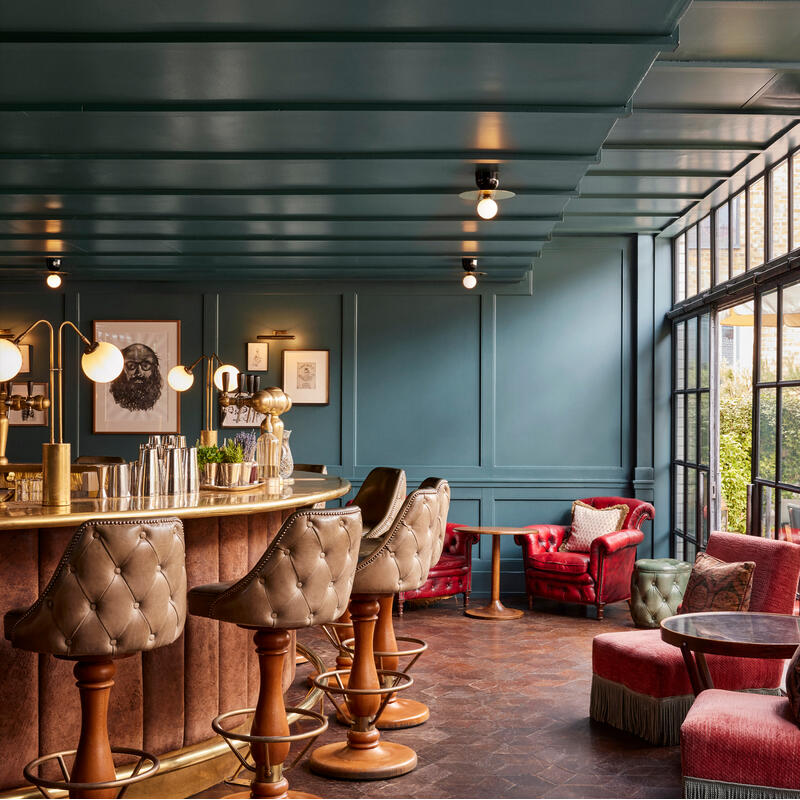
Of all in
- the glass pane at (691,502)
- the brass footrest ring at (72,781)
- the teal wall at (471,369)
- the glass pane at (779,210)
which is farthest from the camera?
the teal wall at (471,369)

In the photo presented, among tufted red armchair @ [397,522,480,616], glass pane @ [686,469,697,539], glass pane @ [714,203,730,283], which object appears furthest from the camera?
glass pane @ [686,469,697,539]

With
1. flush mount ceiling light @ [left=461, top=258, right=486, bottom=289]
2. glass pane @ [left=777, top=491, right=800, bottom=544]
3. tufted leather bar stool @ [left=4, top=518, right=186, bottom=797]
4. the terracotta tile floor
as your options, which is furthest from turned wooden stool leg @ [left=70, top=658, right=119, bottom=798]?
flush mount ceiling light @ [left=461, top=258, right=486, bottom=289]

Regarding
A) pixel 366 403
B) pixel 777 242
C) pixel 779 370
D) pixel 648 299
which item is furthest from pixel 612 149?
pixel 366 403

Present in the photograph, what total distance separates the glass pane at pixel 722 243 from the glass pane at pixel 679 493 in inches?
79.6

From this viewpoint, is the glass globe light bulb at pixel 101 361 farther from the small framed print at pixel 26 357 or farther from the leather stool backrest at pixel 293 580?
the small framed print at pixel 26 357

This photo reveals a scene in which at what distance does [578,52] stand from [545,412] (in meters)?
5.71

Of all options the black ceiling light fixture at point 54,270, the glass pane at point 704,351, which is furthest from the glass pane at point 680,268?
the black ceiling light fixture at point 54,270

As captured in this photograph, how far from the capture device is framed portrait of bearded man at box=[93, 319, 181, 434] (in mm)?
9219

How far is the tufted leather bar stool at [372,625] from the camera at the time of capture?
4113mm

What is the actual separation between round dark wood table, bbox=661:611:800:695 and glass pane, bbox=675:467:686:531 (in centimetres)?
420

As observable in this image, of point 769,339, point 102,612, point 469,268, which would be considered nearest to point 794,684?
point 102,612

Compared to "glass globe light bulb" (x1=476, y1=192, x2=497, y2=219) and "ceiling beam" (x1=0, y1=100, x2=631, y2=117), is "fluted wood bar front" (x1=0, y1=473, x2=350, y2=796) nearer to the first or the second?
"ceiling beam" (x1=0, y1=100, x2=631, y2=117)

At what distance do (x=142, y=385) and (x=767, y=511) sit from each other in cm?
590

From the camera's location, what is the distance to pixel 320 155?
5.02m
